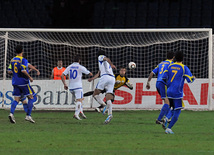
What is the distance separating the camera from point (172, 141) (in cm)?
810

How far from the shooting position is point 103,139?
27.3ft

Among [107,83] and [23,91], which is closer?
[23,91]

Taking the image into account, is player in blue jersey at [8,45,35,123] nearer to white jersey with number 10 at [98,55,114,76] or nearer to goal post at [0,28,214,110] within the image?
white jersey with number 10 at [98,55,114,76]

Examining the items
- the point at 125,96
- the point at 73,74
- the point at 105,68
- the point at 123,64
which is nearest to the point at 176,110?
the point at 105,68

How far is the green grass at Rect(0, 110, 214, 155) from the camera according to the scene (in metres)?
7.03

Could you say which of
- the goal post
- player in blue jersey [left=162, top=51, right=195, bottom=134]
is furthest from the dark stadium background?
player in blue jersey [left=162, top=51, right=195, bottom=134]

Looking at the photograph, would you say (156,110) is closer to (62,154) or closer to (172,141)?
(172,141)

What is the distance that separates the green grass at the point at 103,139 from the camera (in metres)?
7.03
